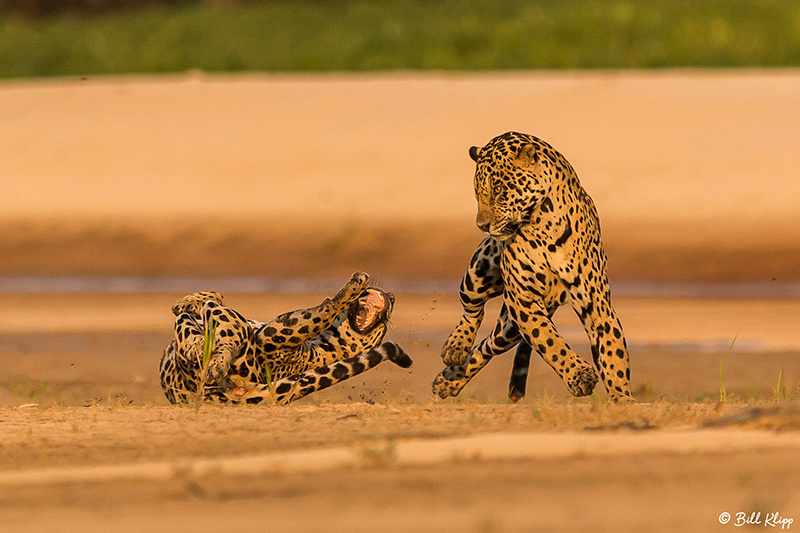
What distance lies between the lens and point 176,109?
861 inches

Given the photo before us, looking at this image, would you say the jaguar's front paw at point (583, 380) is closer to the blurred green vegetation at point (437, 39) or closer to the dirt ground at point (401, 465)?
the dirt ground at point (401, 465)

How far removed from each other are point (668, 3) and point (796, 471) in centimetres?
1899

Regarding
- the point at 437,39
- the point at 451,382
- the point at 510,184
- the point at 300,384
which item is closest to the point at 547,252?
the point at 510,184

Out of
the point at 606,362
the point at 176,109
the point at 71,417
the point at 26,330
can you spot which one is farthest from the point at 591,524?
the point at 176,109

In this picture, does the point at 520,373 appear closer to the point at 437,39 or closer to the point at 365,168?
the point at 365,168

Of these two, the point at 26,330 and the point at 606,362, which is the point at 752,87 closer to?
the point at 26,330

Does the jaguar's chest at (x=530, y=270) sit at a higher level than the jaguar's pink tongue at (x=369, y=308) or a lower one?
higher

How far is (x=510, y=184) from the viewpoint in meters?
7.35

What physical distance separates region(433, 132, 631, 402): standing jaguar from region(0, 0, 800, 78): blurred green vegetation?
14.9 meters

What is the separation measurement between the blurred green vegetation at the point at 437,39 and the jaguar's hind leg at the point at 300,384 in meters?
14.7

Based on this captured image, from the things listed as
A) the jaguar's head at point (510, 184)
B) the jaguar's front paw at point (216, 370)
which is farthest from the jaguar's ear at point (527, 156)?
the jaguar's front paw at point (216, 370)

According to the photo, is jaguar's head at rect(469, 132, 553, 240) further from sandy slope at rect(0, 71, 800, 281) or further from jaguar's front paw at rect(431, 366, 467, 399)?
sandy slope at rect(0, 71, 800, 281)

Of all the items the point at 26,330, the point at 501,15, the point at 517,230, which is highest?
the point at 501,15

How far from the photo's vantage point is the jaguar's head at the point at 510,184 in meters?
7.33
